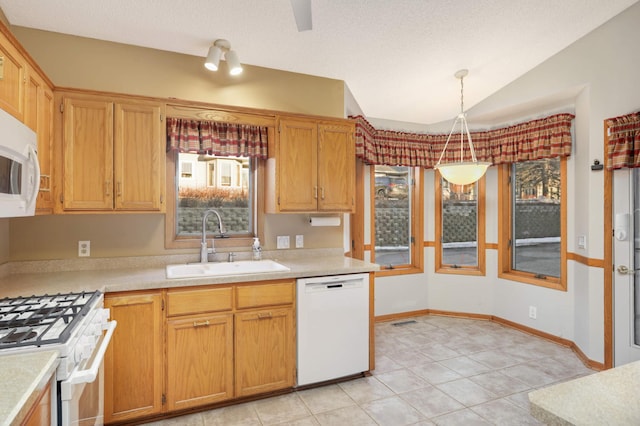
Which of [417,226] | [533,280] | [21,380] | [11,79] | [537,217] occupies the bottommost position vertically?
[533,280]

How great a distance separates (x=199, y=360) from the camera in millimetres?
2381

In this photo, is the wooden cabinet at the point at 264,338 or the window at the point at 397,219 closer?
the wooden cabinet at the point at 264,338

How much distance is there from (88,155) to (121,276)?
85cm

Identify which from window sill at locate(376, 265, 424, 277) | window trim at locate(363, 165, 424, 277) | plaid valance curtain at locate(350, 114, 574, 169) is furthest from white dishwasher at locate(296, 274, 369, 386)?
window trim at locate(363, 165, 424, 277)

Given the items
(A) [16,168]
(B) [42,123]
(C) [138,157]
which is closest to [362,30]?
(C) [138,157]

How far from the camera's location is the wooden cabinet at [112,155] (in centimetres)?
237

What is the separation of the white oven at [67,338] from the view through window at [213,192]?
1208 millimetres

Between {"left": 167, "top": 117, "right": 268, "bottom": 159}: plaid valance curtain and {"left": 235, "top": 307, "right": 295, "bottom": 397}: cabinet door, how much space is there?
130 cm

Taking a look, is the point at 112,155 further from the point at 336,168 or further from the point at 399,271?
the point at 399,271

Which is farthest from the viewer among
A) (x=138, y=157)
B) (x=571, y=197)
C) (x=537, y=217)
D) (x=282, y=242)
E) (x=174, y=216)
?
(x=537, y=217)

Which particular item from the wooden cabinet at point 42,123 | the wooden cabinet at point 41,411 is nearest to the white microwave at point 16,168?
the wooden cabinet at point 42,123

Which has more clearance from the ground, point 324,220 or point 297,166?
point 297,166

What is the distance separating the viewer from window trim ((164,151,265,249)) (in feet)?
9.53

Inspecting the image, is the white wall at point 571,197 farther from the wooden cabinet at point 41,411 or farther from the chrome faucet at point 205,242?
the wooden cabinet at point 41,411
